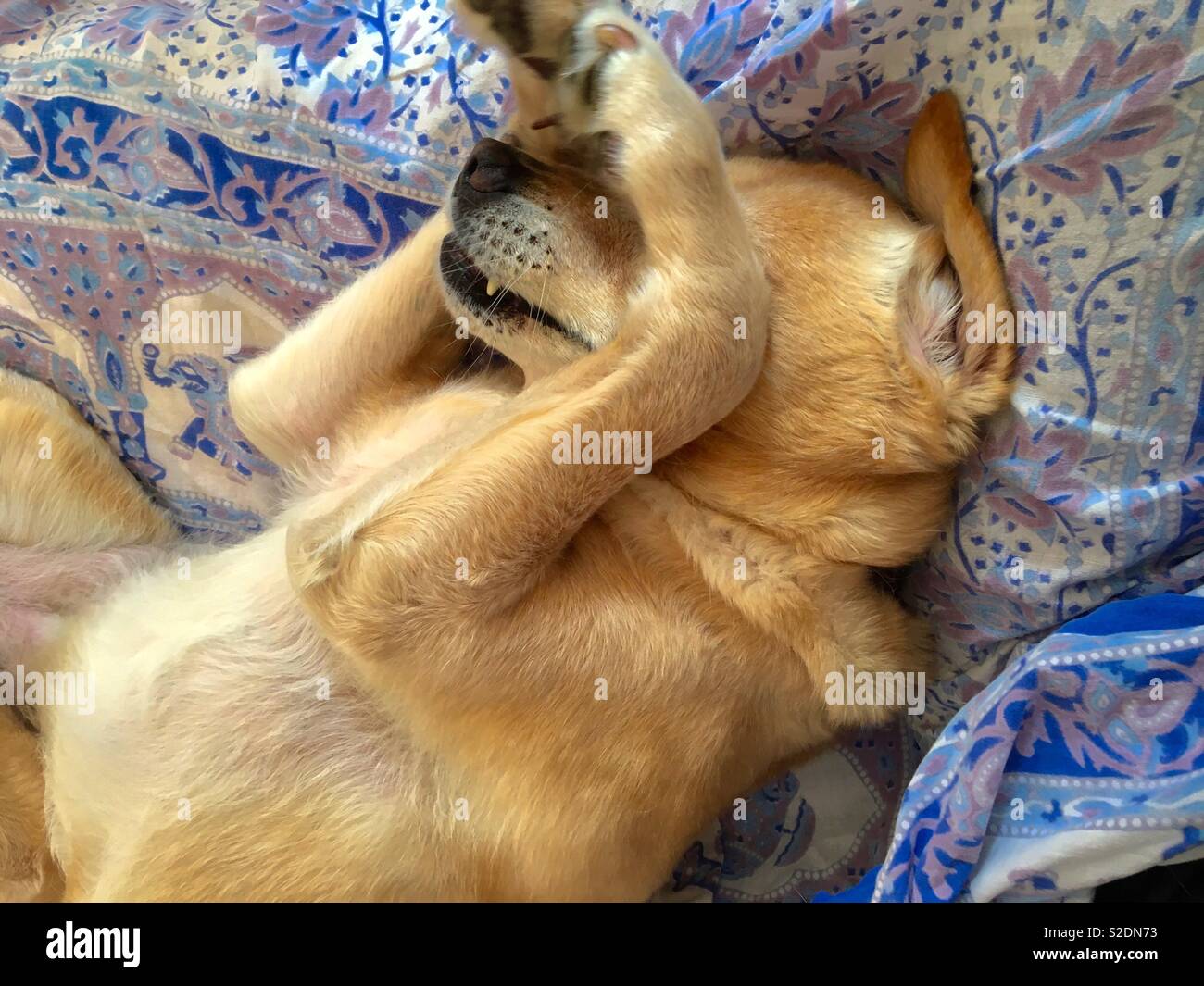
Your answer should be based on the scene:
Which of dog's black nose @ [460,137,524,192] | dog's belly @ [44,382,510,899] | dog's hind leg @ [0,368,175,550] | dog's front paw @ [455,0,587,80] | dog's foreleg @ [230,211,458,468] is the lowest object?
dog's belly @ [44,382,510,899]

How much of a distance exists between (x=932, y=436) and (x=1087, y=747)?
19.3 inches

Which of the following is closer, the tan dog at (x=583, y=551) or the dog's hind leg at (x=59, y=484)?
the tan dog at (x=583, y=551)

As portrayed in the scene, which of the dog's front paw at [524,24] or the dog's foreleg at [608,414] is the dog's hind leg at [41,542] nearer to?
the dog's foreleg at [608,414]

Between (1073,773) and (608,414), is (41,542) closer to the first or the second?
(608,414)

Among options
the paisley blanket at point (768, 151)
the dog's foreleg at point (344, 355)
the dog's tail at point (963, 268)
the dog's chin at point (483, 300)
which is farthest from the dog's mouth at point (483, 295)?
the dog's tail at point (963, 268)

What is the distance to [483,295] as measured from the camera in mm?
1388

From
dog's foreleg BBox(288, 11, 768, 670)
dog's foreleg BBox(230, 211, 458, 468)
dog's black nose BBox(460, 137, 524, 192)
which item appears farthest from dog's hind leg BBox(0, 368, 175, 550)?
dog's black nose BBox(460, 137, 524, 192)

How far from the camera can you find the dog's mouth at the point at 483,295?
1.33 metres

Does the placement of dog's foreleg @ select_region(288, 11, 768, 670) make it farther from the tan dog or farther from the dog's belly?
the dog's belly

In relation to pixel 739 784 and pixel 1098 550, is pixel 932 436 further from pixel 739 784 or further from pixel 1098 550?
pixel 739 784

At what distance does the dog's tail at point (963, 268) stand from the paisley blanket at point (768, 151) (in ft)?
0.09

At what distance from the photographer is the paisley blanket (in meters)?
1.13

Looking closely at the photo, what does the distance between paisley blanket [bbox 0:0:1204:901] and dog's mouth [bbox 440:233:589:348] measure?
24cm
